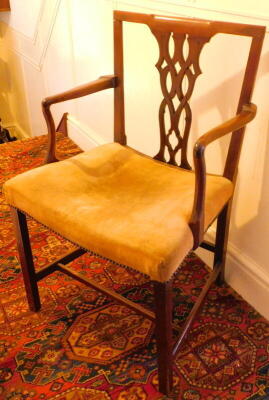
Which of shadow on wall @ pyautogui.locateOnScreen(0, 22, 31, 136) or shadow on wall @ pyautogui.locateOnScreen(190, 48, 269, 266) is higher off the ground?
shadow on wall @ pyautogui.locateOnScreen(190, 48, 269, 266)

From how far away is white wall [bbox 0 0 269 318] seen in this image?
142 cm

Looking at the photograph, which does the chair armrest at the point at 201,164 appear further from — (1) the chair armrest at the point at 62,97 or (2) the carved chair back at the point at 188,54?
(1) the chair armrest at the point at 62,97

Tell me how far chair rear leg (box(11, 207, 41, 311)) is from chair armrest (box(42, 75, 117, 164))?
0.25 metres

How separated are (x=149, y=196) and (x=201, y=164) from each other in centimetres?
30

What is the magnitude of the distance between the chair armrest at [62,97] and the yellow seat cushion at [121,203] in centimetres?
8

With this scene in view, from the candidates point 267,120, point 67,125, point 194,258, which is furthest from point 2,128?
point 267,120

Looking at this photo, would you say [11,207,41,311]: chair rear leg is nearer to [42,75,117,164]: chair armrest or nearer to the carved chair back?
[42,75,117,164]: chair armrest

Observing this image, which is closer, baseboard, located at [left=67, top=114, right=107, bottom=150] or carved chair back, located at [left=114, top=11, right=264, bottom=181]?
carved chair back, located at [left=114, top=11, right=264, bottom=181]

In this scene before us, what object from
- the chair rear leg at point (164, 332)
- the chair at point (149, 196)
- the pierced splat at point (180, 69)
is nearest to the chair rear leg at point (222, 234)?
the chair at point (149, 196)

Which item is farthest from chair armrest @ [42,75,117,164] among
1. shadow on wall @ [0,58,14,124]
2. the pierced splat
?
shadow on wall @ [0,58,14,124]

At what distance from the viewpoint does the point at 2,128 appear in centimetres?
519

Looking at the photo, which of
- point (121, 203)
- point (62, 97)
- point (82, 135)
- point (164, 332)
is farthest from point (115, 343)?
point (82, 135)

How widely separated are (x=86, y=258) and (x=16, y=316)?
1.42 feet

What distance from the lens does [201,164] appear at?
1.05 m
